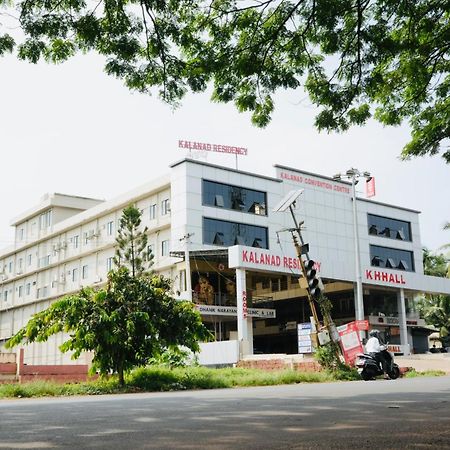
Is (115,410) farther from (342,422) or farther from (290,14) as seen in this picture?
(290,14)

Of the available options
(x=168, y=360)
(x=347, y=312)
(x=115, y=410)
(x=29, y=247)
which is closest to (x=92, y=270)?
(x=29, y=247)

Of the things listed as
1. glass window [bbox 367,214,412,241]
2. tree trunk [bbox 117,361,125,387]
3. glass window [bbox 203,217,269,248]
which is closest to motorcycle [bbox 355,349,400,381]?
tree trunk [bbox 117,361,125,387]

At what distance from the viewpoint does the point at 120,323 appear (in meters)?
15.5

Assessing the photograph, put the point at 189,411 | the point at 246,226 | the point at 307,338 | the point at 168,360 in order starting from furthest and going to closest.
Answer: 1. the point at 246,226
2. the point at 307,338
3. the point at 168,360
4. the point at 189,411

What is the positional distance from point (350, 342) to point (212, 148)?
22238 mm

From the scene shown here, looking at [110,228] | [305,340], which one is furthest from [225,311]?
[110,228]

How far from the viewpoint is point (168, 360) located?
67.6ft

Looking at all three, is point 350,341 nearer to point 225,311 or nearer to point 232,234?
point 225,311

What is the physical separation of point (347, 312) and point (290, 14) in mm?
37653

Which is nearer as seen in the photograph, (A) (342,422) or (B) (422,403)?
(A) (342,422)

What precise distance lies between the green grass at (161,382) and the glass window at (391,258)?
28497 millimetres

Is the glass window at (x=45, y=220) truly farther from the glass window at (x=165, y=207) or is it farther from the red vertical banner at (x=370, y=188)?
the red vertical banner at (x=370, y=188)

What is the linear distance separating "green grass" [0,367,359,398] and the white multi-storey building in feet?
39.8

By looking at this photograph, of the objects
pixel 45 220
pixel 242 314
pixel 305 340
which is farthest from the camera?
pixel 45 220
